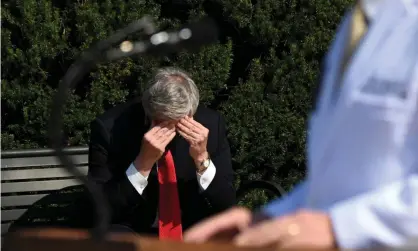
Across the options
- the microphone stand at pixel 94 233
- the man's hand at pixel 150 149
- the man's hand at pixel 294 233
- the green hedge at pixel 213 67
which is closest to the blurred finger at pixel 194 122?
the man's hand at pixel 150 149

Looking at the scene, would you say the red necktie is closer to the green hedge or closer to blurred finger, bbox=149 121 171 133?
blurred finger, bbox=149 121 171 133

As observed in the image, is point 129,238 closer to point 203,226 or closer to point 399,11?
point 203,226

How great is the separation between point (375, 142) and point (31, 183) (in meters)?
3.29

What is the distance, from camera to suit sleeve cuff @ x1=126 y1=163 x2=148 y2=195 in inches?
148

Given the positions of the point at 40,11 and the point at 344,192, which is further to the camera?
the point at 40,11

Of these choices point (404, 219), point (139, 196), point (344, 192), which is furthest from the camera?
point (139, 196)

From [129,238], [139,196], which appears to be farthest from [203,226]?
[139,196]

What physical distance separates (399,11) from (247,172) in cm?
363

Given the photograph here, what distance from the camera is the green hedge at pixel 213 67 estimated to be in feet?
15.0


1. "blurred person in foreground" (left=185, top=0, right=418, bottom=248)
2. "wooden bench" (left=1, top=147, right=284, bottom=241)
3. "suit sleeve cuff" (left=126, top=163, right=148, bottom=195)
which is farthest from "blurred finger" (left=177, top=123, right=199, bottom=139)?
"blurred person in foreground" (left=185, top=0, right=418, bottom=248)

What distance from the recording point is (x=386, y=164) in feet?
3.75

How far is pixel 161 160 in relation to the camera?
12.8ft

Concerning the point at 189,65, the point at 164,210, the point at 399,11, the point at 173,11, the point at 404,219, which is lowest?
the point at 404,219

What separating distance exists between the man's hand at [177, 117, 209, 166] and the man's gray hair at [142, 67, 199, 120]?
43 mm
